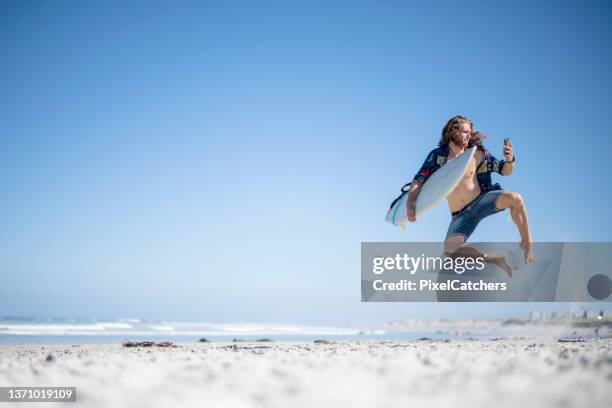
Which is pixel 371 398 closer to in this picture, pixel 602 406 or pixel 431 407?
pixel 431 407

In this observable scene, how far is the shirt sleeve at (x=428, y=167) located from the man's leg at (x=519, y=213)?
2.79 feet

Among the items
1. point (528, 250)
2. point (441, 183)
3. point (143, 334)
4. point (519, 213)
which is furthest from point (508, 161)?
point (143, 334)

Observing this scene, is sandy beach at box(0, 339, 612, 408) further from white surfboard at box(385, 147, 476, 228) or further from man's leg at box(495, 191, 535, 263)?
white surfboard at box(385, 147, 476, 228)

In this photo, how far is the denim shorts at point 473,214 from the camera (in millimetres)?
5379

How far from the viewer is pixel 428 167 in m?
5.77

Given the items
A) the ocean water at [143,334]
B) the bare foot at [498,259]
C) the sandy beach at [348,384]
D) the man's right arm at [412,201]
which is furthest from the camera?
the ocean water at [143,334]

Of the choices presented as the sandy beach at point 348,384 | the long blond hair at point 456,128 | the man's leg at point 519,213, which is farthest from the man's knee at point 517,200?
the sandy beach at point 348,384

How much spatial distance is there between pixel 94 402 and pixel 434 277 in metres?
4.95

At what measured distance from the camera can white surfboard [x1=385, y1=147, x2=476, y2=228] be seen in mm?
5219

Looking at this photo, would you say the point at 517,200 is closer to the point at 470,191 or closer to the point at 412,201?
the point at 470,191

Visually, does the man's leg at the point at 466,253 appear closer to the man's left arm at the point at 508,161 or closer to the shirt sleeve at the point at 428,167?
Answer: the shirt sleeve at the point at 428,167

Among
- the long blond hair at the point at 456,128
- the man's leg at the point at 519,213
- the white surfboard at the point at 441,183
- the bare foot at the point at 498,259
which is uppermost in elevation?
the long blond hair at the point at 456,128

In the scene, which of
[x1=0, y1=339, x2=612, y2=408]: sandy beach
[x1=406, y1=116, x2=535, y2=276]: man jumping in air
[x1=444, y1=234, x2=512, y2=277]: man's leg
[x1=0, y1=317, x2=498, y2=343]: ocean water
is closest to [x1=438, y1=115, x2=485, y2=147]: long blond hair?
[x1=406, y1=116, x2=535, y2=276]: man jumping in air

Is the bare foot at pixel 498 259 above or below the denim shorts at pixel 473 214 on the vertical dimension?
below
